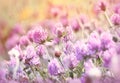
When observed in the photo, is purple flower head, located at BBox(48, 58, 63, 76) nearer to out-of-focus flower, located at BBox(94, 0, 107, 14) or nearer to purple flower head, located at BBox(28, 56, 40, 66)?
purple flower head, located at BBox(28, 56, 40, 66)

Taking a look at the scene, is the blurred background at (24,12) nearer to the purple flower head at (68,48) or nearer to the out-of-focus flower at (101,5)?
the out-of-focus flower at (101,5)

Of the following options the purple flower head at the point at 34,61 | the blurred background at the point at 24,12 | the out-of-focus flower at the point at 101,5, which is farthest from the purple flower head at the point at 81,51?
the blurred background at the point at 24,12

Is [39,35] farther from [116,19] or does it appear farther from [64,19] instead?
[64,19]

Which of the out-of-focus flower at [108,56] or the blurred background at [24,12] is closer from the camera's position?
the out-of-focus flower at [108,56]

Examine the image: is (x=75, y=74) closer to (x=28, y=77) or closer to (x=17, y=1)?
(x=28, y=77)

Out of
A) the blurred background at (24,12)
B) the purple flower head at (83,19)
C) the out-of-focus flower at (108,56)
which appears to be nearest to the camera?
the out-of-focus flower at (108,56)

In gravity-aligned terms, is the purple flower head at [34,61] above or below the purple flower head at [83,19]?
below

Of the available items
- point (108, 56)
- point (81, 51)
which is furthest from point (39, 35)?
point (108, 56)

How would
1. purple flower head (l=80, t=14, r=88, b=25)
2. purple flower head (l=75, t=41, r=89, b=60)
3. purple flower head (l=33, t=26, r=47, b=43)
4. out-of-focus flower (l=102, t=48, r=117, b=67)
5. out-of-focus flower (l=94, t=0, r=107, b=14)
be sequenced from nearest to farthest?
1. out-of-focus flower (l=102, t=48, r=117, b=67)
2. purple flower head (l=75, t=41, r=89, b=60)
3. purple flower head (l=33, t=26, r=47, b=43)
4. out-of-focus flower (l=94, t=0, r=107, b=14)
5. purple flower head (l=80, t=14, r=88, b=25)

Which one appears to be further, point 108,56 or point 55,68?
point 55,68

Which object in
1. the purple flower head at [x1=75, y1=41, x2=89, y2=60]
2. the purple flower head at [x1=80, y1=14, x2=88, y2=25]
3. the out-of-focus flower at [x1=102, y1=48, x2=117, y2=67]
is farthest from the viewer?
the purple flower head at [x1=80, y1=14, x2=88, y2=25]

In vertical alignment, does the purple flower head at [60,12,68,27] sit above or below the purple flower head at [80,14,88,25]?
above

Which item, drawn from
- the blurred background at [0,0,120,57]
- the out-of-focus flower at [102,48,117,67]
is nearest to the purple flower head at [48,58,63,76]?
the out-of-focus flower at [102,48,117,67]
